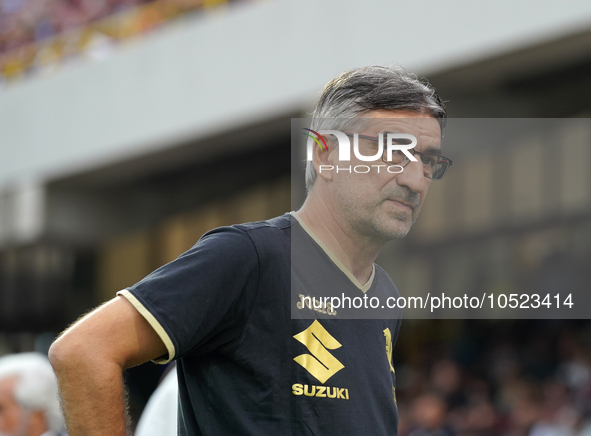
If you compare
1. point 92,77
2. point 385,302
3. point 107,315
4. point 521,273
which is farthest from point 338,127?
point 92,77

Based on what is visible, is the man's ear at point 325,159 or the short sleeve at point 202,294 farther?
the man's ear at point 325,159

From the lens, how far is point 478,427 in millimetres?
6883

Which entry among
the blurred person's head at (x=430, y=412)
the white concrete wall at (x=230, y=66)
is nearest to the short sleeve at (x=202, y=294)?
the blurred person's head at (x=430, y=412)

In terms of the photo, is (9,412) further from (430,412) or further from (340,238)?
(430,412)

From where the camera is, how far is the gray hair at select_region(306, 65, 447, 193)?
1.55m

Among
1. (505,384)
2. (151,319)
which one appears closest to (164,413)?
(151,319)

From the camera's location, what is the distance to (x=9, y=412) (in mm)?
3293

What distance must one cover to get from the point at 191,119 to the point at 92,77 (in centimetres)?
197

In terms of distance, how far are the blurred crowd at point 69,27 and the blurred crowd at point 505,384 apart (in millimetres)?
5449

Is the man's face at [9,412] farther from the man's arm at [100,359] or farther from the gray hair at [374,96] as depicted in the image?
the gray hair at [374,96]

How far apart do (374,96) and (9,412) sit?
2515 millimetres

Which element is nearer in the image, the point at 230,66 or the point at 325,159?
the point at 325,159

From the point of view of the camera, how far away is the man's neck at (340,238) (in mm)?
1587

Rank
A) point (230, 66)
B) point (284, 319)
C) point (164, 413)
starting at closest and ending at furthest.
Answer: point (284, 319)
point (164, 413)
point (230, 66)
